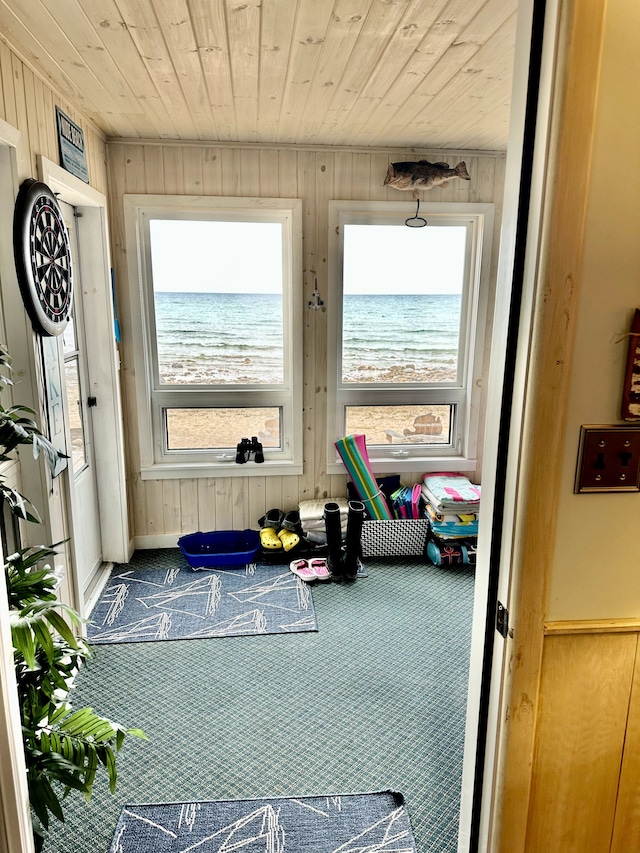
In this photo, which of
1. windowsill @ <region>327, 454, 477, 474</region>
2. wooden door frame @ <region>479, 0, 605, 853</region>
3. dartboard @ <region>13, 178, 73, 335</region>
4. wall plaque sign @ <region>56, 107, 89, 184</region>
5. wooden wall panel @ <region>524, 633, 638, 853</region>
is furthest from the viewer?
windowsill @ <region>327, 454, 477, 474</region>

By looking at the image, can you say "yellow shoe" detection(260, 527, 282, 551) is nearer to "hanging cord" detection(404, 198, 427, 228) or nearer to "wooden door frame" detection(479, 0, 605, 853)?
"hanging cord" detection(404, 198, 427, 228)

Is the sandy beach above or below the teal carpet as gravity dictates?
above

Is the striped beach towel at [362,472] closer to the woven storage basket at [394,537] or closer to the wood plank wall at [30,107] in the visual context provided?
the woven storage basket at [394,537]

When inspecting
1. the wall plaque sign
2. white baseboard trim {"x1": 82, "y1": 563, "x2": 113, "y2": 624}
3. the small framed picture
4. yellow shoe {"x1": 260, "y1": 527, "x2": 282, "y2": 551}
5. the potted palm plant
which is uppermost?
the wall plaque sign

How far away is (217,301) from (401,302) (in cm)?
118

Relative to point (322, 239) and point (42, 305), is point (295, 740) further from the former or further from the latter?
point (322, 239)

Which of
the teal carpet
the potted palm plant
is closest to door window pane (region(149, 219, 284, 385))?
the teal carpet

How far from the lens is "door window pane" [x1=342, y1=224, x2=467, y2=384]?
3.57 m

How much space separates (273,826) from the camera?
178 centimetres

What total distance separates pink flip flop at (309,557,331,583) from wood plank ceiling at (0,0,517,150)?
249 centimetres

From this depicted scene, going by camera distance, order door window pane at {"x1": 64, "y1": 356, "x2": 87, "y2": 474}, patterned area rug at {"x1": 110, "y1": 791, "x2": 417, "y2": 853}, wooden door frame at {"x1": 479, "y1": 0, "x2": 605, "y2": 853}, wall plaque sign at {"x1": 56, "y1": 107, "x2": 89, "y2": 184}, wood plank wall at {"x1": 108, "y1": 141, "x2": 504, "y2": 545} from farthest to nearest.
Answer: wood plank wall at {"x1": 108, "y1": 141, "x2": 504, "y2": 545} < door window pane at {"x1": 64, "y1": 356, "x2": 87, "y2": 474} < wall plaque sign at {"x1": 56, "y1": 107, "x2": 89, "y2": 184} < patterned area rug at {"x1": 110, "y1": 791, "x2": 417, "y2": 853} < wooden door frame at {"x1": 479, "y1": 0, "x2": 605, "y2": 853}

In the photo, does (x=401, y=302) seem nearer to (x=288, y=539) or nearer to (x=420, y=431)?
(x=420, y=431)

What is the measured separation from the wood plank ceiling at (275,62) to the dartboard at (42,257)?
518 millimetres

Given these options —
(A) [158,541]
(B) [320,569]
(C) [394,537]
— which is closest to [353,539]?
(B) [320,569]
